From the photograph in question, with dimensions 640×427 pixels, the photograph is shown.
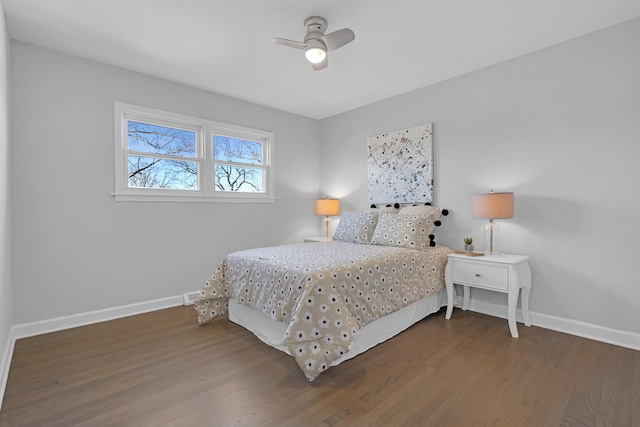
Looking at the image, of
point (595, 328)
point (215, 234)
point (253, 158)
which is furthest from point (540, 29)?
point (215, 234)

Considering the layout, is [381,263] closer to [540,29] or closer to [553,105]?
[553,105]

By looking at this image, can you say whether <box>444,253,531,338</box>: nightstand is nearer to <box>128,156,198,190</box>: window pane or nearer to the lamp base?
the lamp base

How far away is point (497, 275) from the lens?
8.80ft

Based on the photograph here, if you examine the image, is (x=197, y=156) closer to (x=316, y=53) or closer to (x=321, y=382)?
(x=316, y=53)

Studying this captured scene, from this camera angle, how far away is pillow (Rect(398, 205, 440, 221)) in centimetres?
344

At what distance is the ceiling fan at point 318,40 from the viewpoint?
7.35 feet

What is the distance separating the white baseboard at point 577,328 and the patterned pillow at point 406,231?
2.98ft

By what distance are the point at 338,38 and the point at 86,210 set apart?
275 cm

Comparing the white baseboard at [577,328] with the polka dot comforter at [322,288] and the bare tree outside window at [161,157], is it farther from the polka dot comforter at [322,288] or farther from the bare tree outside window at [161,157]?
the bare tree outside window at [161,157]

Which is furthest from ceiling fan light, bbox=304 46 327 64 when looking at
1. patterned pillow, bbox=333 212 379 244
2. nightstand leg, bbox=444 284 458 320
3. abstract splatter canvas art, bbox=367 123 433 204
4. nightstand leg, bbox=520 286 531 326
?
nightstand leg, bbox=520 286 531 326

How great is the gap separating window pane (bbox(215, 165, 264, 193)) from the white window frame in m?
0.08

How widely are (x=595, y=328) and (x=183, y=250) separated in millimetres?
3981

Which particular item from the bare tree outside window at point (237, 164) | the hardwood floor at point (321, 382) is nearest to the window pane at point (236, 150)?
the bare tree outside window at point (237, 164)

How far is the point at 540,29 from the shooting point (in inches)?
99.0
